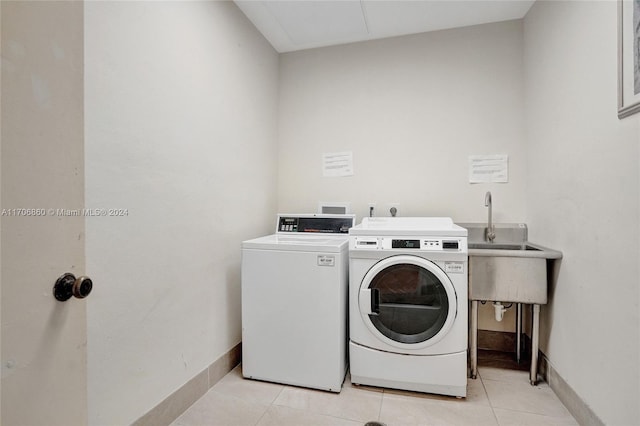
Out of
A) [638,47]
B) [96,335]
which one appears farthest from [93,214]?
[638,47]

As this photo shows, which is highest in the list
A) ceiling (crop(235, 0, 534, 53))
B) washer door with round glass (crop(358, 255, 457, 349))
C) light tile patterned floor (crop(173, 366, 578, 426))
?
ceiling (crop(235, 0, 534, 53))

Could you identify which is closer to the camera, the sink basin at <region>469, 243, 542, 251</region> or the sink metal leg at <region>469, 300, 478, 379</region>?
the sink metal leg at <region>469, 300, 478, 379</region>

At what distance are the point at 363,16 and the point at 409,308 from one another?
2.03m

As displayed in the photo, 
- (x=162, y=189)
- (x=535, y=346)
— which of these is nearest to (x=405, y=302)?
(x=535, y=346)

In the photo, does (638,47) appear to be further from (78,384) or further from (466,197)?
(78,384)

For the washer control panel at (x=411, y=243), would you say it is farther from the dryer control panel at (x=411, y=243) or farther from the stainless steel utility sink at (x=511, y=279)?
the stainless steel utility sink at (x=511, y=279)

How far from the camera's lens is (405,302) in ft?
5.97

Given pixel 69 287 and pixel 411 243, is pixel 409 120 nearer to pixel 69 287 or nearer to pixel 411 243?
pixel 411 243

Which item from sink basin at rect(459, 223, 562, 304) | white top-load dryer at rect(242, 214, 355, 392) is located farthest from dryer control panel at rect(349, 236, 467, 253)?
sink basin at rect(459, 223, 562, 304)

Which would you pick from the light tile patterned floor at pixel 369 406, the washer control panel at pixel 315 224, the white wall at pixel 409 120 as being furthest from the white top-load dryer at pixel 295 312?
the white wall at pixel 409 120

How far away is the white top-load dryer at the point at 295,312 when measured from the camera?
1816 mm

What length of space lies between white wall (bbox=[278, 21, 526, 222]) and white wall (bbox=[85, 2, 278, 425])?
0.60 m

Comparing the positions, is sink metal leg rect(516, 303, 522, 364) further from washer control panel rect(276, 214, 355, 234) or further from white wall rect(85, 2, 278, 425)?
white wall rect(85, 2, 278, 425)

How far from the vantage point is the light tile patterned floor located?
1583 mm
